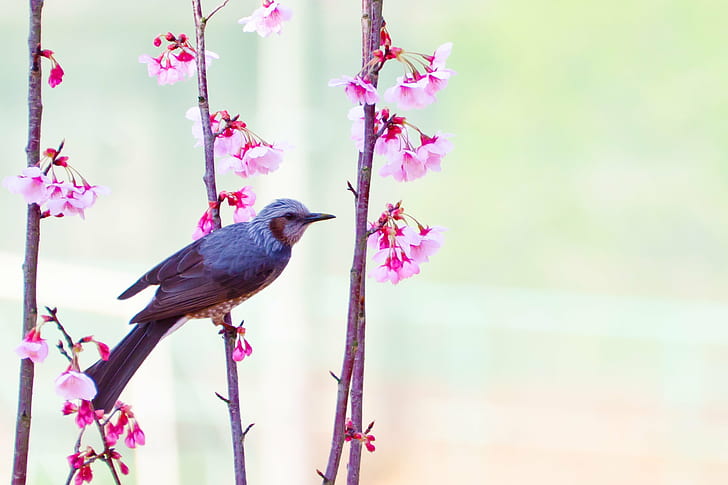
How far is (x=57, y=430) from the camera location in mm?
1751

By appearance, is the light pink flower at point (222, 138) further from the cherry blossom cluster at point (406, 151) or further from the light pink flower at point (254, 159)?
the cherry blossom cluster at point (406, 151)

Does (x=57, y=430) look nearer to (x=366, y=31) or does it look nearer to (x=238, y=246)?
(x=238, y=246)

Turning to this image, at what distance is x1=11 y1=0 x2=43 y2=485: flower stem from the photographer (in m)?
0.66

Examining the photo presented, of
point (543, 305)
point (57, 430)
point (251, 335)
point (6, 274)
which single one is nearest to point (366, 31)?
point (57, 430)

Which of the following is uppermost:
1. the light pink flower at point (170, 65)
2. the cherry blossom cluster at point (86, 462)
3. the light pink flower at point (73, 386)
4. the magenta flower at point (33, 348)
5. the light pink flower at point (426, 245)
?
the light pink flower at point (170, 65)

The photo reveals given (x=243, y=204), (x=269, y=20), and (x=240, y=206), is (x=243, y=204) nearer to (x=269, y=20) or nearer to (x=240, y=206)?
(x=240, y=206)

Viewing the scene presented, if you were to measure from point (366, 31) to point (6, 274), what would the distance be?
1.63 meters

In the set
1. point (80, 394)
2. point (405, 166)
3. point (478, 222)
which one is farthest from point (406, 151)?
point (478, 222)

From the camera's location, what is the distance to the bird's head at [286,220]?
1.08 metres

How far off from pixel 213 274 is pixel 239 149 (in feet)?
0.81

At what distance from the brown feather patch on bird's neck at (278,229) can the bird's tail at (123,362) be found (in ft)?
0.59

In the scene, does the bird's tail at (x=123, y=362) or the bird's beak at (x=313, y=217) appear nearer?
the bird's tail at (x=123, y=362)

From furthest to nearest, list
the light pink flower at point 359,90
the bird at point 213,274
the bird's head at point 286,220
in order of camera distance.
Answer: the bird's head at point 286,220 < the bird at point 213,274 < the light pink flower at point 359,90

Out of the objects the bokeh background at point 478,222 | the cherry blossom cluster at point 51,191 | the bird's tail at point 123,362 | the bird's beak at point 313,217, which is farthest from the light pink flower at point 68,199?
the bokeh background at point 478,222
